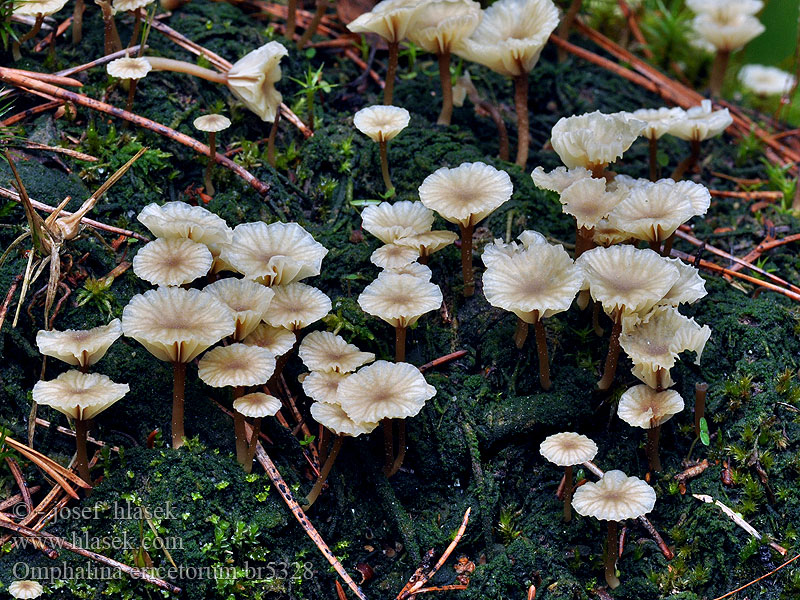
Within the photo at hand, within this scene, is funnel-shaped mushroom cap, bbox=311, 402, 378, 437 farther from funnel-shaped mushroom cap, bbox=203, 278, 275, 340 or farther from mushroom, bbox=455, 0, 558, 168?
mushroom, bbox=455, 0, 558, 168

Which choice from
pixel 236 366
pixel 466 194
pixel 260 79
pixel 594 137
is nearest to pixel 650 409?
pixel 466 194

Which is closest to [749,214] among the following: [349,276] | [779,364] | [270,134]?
[779,364]

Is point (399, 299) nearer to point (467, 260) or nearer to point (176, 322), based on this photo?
point (467, 260)

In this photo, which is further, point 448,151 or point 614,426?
point 448,151

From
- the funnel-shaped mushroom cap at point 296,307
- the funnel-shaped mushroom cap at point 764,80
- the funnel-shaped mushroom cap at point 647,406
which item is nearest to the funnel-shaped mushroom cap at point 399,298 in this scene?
the funnel-shaped mushroom cap at point 296,307

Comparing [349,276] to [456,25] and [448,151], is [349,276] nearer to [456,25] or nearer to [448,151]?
[448,151]

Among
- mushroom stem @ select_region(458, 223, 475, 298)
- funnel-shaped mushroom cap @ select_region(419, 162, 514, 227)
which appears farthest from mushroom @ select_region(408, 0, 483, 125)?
mushroom stem @ select_region(458, 223, 475, 298)
